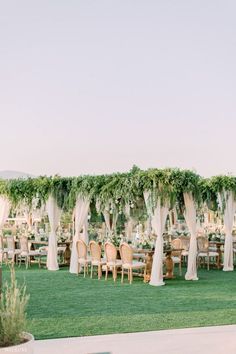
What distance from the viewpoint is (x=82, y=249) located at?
49.0 feet

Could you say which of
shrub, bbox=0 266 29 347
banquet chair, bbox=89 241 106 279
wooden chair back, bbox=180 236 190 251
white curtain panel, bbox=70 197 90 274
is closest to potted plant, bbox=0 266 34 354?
shrub, bbox=0 266 29 347

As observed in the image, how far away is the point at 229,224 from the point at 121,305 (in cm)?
738

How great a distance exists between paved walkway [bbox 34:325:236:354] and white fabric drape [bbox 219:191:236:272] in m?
8.96

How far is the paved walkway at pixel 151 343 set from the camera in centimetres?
664

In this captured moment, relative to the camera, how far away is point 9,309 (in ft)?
16.9

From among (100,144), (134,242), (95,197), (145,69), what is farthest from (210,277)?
(100,144)

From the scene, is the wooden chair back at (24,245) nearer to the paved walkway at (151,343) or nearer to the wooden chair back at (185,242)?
the wooden chair back at (185,242)

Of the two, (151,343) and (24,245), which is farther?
(24,245)

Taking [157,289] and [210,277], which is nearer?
[157,289]

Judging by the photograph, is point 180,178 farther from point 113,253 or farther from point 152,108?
point 152,108

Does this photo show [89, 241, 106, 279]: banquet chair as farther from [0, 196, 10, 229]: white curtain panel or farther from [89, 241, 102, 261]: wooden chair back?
[0, 196, 10, 229]: white curtain panel

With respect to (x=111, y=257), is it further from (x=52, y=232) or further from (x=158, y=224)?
(x=52, y=232)

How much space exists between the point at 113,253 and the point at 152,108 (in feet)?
25.6

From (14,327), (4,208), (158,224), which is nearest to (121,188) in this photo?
(158,224)
